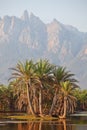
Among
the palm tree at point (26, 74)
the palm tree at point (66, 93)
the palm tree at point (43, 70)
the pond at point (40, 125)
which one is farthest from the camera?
the palm tree at point (26, 74)

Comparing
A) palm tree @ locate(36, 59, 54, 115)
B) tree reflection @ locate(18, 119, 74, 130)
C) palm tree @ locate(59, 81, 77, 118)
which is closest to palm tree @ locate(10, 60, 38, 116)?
palm tree @ locate(36, 59, 54, 115)

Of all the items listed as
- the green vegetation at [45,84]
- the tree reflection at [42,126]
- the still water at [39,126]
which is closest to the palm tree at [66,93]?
the green vegetation at [45,84]

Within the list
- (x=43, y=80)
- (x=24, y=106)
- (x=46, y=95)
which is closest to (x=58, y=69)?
(x=43, y=80)

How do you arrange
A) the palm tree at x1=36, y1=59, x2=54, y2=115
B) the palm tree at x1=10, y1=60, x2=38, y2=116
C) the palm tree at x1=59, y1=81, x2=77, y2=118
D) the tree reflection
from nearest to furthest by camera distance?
1. the tree reflection
2. the palm tree at x1=59, y1=81, x2=77, y2=118
3. the palm tree at x1=36, y1=59, x2=54, y2=115
4. the palm tree at x1=10, y1=60, x2=38, y2=116

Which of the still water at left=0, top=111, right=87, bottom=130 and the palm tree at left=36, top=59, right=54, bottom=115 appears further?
the palm tree at left=36, top=59, right=54, bottom=115

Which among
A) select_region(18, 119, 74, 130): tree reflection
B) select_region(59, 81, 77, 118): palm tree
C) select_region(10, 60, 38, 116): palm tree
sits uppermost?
Result: select_region(10, 60, 38, 116): palm tree

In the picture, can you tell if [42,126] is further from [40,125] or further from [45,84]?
[45,84]

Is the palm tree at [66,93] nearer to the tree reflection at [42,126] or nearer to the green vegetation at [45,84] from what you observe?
the green vegetation at [45,84]

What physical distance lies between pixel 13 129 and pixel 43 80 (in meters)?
42.3

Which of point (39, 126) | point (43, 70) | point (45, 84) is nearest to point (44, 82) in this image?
point (45, 84)

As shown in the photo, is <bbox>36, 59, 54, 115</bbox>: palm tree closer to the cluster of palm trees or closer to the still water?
the cluster of palm trees

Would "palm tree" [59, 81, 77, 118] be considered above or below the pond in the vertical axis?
above

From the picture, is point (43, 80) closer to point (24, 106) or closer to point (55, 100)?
point (55, 100)

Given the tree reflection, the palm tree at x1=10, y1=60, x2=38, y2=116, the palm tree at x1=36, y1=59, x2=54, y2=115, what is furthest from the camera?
the palm tree at x1=10, y1=60, x2=38, y2=116
